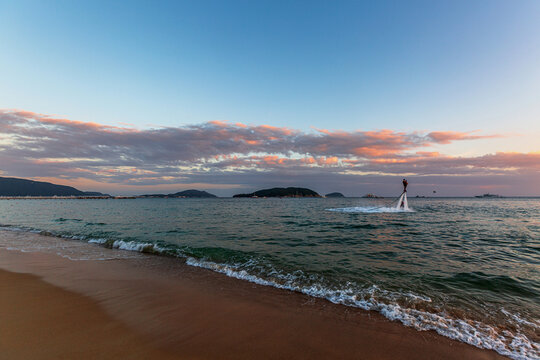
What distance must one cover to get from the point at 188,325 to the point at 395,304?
5.35 metres

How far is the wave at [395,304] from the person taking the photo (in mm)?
4539

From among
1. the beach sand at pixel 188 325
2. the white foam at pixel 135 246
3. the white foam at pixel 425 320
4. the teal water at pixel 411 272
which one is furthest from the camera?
the white foam at pixel 135 246

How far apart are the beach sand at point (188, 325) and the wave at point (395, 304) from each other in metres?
0.32

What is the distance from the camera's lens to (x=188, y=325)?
4930 millimetres

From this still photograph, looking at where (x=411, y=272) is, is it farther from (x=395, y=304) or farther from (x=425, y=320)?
(x=425, y=320)

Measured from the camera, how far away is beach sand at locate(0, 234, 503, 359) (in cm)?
402

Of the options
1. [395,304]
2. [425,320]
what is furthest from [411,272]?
[425,320]

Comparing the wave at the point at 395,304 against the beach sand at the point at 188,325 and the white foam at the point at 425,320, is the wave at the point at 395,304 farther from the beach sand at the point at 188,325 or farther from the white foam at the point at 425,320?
the beach sand at the point at 188,325

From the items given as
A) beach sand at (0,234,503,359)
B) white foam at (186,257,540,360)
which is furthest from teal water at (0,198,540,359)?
beach sand at (0,234,503,359)

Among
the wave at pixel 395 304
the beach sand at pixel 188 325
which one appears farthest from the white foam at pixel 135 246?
the beach sand at pixel 188 325

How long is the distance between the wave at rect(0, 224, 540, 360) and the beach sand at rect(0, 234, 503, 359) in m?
0.32

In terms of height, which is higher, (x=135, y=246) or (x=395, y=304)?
(x=395, y=304)

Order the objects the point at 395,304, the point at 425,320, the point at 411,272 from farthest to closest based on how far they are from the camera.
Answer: the point at 411,272, the point at 395,304, the point at 425,320

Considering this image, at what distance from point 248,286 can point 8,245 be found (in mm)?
16712
